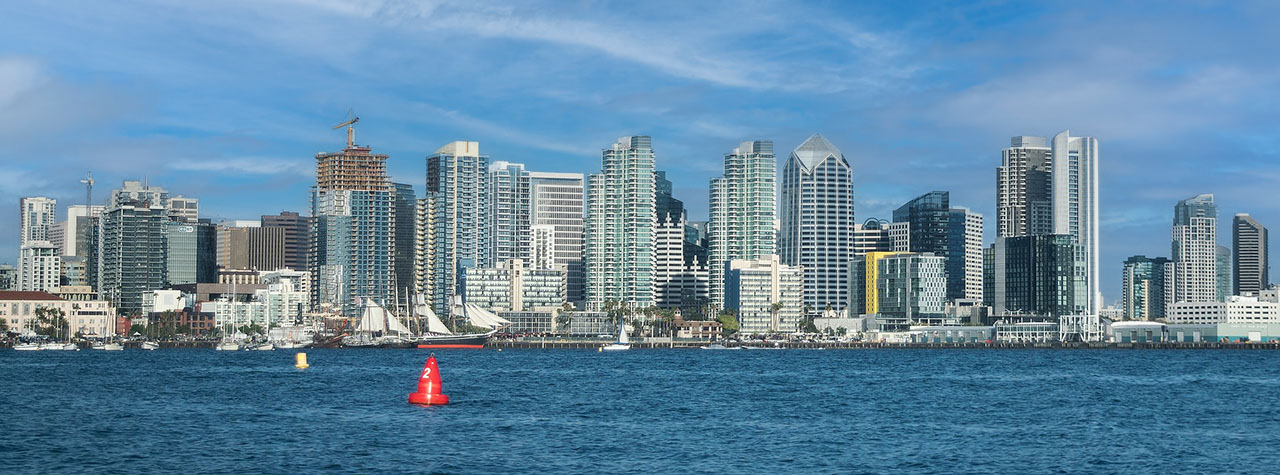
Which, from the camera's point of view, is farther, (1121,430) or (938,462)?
(1121,430)

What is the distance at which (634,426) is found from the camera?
7400 centimetres

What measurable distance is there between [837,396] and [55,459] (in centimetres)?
5690

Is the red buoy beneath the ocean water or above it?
above

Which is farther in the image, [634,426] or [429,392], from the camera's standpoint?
[429,392]

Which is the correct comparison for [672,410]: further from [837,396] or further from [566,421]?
[837,396]

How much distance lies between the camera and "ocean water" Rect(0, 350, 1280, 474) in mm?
57906

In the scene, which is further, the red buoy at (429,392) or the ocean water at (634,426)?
the red buoy at (429,392)

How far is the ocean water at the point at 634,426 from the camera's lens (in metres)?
57.9

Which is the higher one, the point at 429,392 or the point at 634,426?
the point at 429,392

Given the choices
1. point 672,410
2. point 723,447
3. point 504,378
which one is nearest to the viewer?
point 723,447

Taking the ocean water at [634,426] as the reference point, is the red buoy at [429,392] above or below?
above

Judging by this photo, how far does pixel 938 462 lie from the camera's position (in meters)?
58.8

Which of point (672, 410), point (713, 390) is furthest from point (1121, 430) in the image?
point (713, 390)

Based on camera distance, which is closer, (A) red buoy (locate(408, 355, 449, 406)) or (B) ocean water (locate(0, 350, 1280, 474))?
(B) ocean water (locate(0, 350, 1280, 474))
